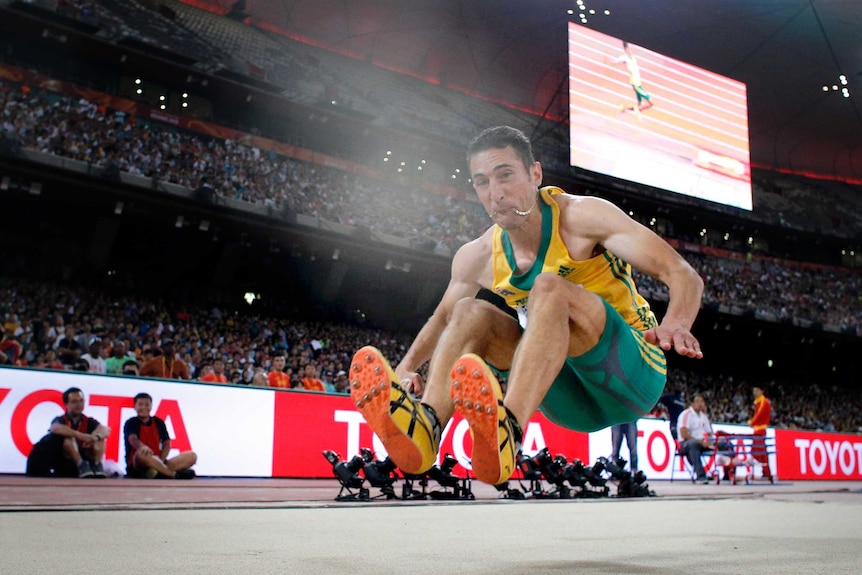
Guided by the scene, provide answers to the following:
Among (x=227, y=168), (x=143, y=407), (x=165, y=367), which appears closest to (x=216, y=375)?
(x=165, y=367)

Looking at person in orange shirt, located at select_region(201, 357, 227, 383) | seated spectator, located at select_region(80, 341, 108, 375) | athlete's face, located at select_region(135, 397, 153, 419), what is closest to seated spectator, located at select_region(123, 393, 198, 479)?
athlete's face, located at select_region(135, 397, 153, 419)

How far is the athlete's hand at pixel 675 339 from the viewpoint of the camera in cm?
251

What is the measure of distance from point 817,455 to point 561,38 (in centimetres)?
1616

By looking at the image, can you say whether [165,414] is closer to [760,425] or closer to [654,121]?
[760,425]

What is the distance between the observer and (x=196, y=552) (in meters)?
2.80

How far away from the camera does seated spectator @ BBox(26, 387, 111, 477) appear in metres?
7.77

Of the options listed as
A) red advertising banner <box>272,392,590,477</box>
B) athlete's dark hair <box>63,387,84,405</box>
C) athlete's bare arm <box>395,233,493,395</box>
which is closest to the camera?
athlete's bare arm <box>395,233,493,395</box>

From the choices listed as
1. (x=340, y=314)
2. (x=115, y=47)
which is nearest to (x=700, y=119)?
(x=340, y=314)

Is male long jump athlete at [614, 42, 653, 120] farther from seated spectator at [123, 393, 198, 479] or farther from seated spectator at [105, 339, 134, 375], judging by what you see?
seated spectator at [123, 393, 198, 479]

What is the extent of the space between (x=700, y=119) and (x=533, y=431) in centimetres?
1394

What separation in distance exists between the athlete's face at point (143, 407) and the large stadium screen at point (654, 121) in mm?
13581

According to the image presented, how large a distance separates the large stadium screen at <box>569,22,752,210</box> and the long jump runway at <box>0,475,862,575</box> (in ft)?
47.8

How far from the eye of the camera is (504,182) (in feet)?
10.2

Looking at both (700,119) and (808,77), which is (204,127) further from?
(808,77)
